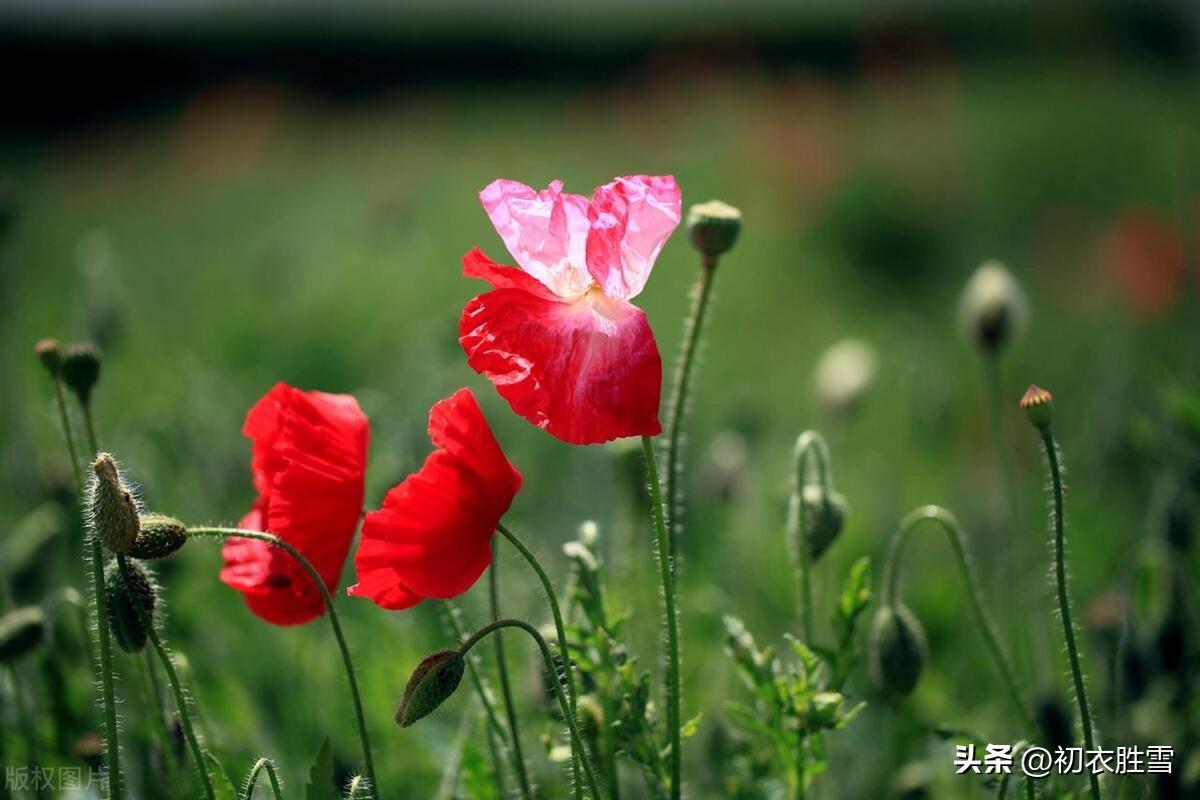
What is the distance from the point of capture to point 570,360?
0.94 metres

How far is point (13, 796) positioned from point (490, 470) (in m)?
0.72

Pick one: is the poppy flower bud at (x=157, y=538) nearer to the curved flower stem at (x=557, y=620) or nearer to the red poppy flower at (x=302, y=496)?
the red poppy flower at (x=302, y=496)

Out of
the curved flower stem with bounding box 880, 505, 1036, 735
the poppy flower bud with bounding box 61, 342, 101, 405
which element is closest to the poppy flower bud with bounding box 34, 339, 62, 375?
the poppy flower bud with bounding box 61, 342, 101, 405

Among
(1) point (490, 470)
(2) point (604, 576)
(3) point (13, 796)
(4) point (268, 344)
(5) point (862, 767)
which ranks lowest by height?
(5) point (862, 767)

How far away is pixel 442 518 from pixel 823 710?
0.39m

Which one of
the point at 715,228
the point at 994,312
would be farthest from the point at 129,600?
the point at 994,312

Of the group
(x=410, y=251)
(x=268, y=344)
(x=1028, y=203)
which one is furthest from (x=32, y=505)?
(x=1028, y=203)

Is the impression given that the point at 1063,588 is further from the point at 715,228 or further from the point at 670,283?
the point at 670,283

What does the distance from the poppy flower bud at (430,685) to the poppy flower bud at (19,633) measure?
50 cm

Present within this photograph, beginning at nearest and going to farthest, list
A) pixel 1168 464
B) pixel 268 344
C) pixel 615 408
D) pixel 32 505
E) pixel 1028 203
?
pixel 615 408 < pixel 1168 464 < pixel 32 505 < pixel 268 344 < pixel 1028 203

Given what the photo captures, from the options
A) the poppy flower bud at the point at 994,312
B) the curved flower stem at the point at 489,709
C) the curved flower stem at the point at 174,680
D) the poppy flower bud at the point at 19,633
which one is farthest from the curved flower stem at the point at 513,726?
the poppy flower bud at the point at 994,312

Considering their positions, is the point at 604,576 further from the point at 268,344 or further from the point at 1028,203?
the point at 1028,203

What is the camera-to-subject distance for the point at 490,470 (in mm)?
967

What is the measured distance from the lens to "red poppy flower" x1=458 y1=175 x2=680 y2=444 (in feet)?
3.01
